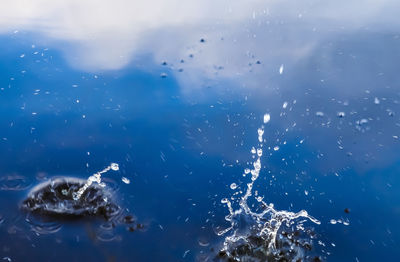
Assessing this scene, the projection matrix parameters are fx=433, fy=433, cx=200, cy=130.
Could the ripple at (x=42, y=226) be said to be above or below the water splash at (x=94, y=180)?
below

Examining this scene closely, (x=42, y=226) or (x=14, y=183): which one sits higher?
(x=14, y=183)

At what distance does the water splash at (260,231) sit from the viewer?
3027 mm

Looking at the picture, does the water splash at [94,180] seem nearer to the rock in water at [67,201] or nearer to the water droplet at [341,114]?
the rock in water at [67,201]

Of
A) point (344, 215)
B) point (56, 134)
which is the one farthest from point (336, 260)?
point (56, 134)

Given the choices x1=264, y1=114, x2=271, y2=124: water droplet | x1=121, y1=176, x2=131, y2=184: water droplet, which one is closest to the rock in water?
x1=121, y1=176, x2=131, y2=184: water droplet

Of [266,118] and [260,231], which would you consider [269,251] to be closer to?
[260,231]

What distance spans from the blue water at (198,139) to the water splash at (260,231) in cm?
9

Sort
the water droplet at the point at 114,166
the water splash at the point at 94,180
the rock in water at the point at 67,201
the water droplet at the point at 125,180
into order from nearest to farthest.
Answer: the rock in water at the point at 67,201
the water splash at the point at 94,180
the water droplet at the point at 125,180
the water droplet at the point at 114,166

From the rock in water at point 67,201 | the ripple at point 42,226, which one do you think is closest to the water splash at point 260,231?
the rock in water at point 67,201

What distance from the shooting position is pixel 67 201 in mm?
3299

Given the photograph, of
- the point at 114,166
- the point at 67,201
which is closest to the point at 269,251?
the point at 114,166

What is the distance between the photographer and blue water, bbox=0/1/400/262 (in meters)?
3.11

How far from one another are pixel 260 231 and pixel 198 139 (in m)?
1.08

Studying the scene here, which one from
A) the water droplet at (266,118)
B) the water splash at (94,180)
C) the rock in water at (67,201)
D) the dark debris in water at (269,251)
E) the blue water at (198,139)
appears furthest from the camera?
the water droplet at (266,118)
